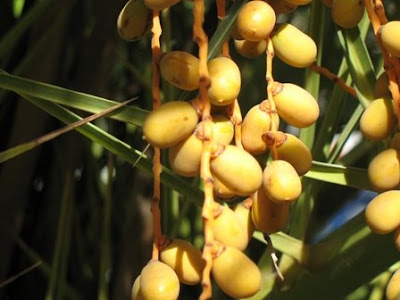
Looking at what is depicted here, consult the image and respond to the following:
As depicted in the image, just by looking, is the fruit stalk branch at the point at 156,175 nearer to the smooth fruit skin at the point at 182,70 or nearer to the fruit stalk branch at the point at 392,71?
the smooth fruit skin at the point at 182,70

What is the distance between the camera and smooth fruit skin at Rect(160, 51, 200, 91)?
0.52 metres

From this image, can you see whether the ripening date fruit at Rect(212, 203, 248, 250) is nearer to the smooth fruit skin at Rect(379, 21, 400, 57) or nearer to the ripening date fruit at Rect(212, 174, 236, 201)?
the ripening date fruit at Rect(212, 174, 236, 201)

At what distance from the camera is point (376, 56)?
3.92 feet

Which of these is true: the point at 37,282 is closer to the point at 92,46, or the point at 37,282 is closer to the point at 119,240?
the point at 119,240

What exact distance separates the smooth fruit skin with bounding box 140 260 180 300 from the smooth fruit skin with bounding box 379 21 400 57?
167 mm

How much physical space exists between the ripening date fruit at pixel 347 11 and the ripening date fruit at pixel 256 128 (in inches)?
4.1

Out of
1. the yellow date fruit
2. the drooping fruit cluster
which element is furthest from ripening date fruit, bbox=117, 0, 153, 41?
the yellow date fruit

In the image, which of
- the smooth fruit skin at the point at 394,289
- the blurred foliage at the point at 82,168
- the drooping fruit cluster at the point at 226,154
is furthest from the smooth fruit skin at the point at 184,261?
the blurred foliage at the point at 82,168

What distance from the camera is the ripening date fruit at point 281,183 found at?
51 centimetres

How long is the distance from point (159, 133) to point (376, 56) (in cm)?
74

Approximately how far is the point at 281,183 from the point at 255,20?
0.31 feet

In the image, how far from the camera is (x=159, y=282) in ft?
1.61

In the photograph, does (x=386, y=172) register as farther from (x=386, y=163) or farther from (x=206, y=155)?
(x=206, y=155)

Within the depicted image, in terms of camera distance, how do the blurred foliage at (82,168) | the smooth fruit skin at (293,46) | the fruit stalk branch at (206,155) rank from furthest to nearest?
the blurred foliage at (82,168) → the smooth fruit skin at (293,46) → the fruit stalk branch at (206,155)
